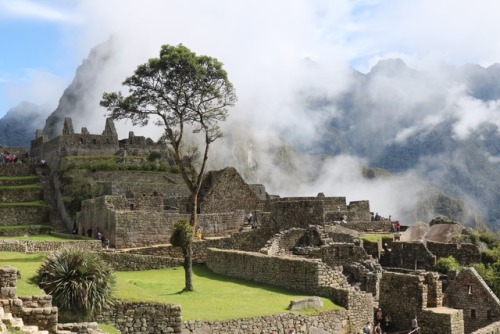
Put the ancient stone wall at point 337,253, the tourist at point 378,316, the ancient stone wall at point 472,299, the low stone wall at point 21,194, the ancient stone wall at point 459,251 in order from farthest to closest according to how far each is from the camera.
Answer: the low stone wall at point 21,194, the ancient stone wall at point 459,251, the ancient stone wall at point 337,253, the ancient stone wall at point 472,299, the tourist at point 378,316

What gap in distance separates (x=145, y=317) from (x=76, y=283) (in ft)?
5.84

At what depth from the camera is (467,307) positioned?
75.6ft

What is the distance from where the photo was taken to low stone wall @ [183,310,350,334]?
50.5 feet

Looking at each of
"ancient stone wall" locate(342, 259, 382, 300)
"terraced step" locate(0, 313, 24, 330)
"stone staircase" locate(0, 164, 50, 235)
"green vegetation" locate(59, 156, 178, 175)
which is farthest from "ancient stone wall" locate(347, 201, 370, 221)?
"terraced step" locate(0, 313, 24, 330)

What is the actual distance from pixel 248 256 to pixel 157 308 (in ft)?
28.5

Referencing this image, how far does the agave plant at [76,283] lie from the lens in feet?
46.2

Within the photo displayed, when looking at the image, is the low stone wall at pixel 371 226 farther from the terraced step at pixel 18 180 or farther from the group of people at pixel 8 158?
the group of people at pixel 8 158

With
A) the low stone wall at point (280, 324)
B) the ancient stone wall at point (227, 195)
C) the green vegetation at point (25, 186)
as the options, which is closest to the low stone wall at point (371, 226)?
the ancient stone wall at point (227, 195)

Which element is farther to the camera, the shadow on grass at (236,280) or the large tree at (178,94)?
the large tree at (178,94)

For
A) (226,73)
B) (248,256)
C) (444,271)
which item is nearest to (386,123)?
(226,73)

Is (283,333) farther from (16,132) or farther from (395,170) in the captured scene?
(16,132)

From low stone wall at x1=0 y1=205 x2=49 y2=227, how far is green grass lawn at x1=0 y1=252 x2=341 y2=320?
1975 centimetres

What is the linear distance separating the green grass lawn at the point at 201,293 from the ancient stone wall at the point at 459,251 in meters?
11.1

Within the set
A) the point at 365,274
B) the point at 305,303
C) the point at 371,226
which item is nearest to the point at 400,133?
the point at 371,226
